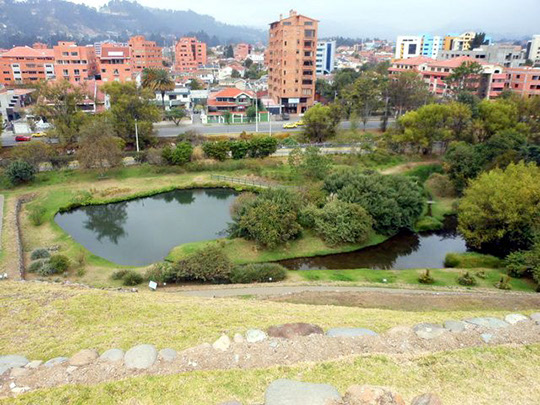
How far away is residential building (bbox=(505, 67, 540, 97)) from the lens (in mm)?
71250

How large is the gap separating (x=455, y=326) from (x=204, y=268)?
13389 millimetres

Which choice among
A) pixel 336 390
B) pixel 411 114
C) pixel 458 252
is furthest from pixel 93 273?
pixel 411 114

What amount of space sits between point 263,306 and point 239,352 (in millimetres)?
5171

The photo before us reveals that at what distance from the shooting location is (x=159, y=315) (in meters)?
13.4

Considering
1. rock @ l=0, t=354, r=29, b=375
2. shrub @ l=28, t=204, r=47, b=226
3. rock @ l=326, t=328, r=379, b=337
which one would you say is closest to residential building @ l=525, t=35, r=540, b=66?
shrub @ l=28, t=204, r=47, b=226

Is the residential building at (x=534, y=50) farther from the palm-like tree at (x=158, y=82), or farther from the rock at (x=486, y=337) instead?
the rock at (x=486, y=337)

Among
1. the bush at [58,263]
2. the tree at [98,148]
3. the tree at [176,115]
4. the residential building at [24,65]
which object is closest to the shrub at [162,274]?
the bush at [58,263]

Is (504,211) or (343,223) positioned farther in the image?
(343,223)

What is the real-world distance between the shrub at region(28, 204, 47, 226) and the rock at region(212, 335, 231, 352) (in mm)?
24322

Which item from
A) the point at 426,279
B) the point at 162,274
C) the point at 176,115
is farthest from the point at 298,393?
the point at 176,115

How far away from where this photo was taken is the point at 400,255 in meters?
28.0

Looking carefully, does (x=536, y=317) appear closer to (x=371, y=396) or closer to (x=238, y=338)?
(x=371, y=396)

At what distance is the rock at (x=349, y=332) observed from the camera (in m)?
10.9

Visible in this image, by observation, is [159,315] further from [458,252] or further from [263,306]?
[458,252]
